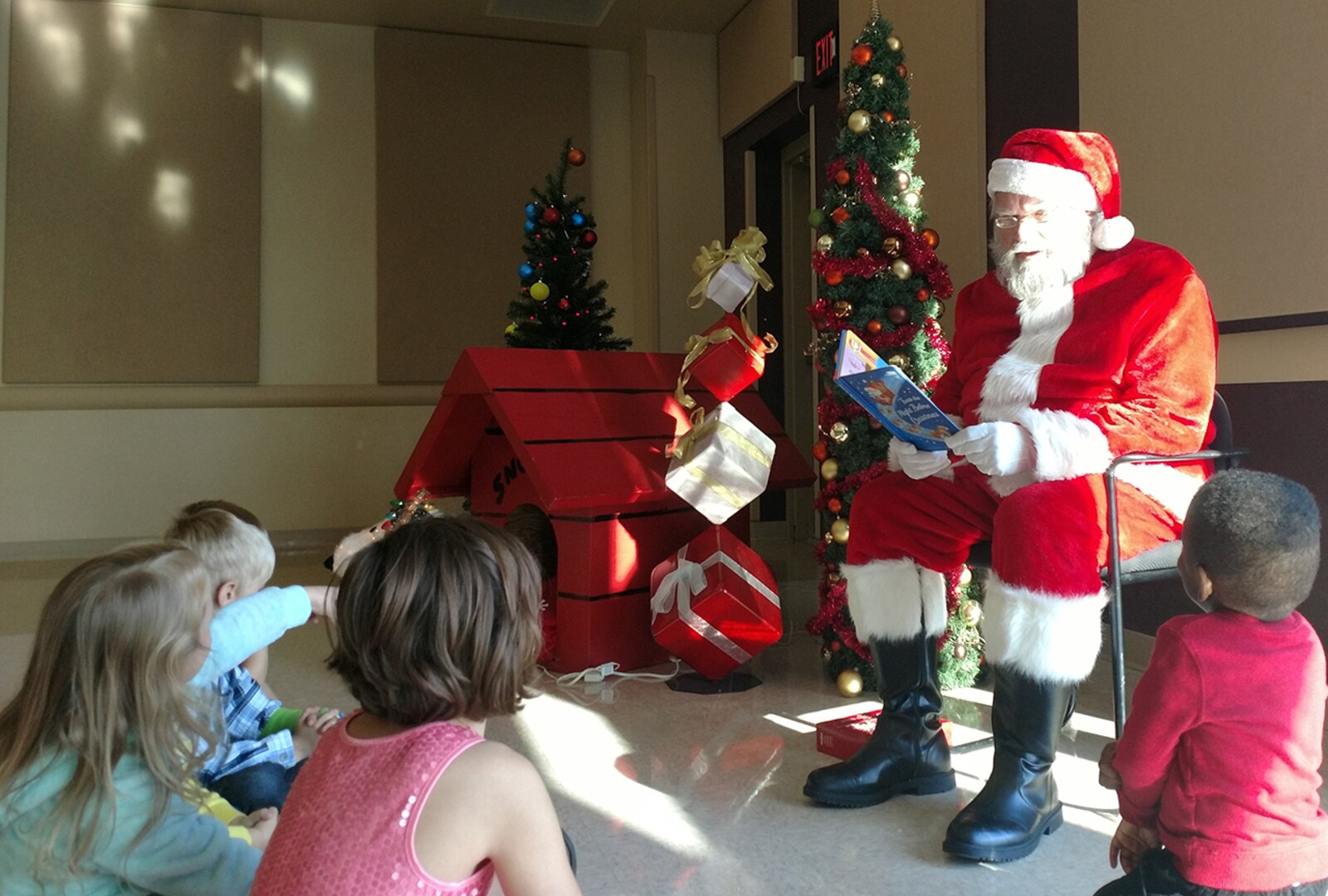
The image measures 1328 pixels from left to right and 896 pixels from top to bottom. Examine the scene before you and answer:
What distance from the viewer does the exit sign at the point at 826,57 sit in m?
4.66

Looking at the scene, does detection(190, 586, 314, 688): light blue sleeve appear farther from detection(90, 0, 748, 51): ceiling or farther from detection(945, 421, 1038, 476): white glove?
detection(90, 0, 748, 51): ceiling

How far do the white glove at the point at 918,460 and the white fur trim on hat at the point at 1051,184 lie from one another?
545 millimetres

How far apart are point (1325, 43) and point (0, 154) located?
585cm

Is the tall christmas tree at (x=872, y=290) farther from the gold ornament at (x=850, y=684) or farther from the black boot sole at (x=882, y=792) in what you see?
the black boot sole at (x=882, y=792)

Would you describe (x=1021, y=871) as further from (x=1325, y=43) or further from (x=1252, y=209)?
(x=1325, y=43)

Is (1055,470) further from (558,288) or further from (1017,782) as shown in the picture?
(558,288)

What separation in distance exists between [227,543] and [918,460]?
128cm

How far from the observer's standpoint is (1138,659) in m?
2.94

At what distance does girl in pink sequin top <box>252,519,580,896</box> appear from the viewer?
2.95 feet

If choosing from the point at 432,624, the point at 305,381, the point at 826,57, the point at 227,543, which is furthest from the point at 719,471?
the point at 305,381

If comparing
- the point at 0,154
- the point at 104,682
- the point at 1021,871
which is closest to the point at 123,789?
the point at 104,682

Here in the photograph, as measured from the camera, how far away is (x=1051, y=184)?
2.03 metres

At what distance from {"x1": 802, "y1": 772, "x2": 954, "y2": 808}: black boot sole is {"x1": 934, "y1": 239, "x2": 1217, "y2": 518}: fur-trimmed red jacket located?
58 cm

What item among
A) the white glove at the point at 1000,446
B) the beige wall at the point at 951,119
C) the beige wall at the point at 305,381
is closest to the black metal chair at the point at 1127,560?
the white glove at the point at 1000,446
